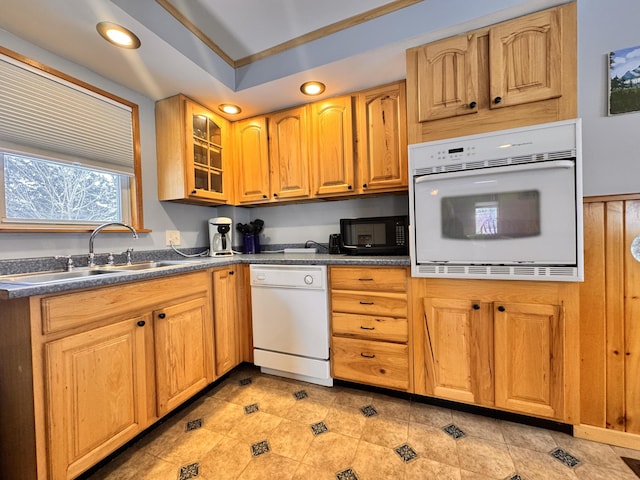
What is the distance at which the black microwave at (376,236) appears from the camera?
1.86m

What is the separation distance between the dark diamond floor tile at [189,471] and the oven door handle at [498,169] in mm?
1798

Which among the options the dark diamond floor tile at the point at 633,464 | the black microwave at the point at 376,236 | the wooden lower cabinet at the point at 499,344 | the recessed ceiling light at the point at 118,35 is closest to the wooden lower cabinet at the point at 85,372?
the black microwave at the point at 376,236

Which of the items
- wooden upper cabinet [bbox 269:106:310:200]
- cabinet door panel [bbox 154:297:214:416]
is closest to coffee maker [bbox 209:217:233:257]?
wooden upper cabinet [bbox 269:106:310:200]

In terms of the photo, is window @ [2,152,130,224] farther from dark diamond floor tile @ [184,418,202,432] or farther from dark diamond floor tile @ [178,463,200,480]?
dark diamond floor tile @ [178,463,200,480]

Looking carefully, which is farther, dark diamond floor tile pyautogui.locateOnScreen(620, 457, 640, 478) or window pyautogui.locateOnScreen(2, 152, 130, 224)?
window pyautogui.locateOnScreen(2, 152, 130, 224)

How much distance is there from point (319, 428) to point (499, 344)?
3.52 feet

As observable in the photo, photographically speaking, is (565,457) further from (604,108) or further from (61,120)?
(61,120)

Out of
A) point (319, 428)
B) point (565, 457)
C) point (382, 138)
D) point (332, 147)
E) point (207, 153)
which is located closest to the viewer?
point (565, 457)

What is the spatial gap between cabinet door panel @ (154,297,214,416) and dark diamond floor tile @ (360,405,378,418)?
3.31 ft

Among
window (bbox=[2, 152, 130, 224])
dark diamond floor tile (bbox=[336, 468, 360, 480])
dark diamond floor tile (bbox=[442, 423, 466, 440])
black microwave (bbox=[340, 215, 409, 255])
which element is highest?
window (bbox=[2, 152, 130, 224])

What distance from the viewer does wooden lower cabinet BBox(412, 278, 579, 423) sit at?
51.5 inches

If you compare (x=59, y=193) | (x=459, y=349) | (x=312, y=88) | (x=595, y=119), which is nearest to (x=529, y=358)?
(x=459, y=349)

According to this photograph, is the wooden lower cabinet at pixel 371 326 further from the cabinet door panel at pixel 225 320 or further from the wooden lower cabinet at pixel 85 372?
the wooden lower cabinet at pixel 85 372

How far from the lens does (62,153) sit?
1540 mm
